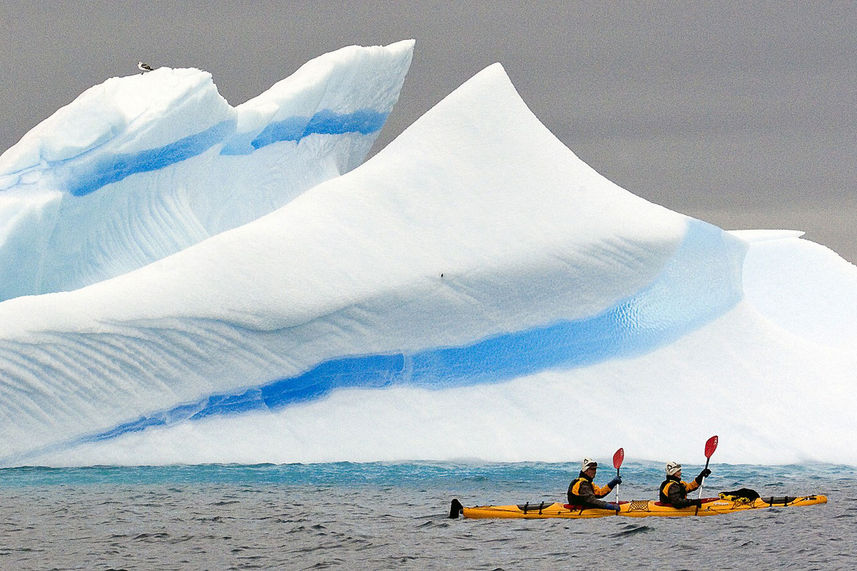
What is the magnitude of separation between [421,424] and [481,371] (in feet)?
2.75

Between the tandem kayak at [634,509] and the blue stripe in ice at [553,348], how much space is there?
8.00 feet

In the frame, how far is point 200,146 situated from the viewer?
1719 centimetres

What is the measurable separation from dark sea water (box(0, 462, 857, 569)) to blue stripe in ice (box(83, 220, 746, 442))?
73 centimetres

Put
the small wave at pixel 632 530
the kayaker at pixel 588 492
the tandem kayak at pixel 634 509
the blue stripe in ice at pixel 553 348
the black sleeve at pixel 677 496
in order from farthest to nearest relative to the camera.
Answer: the blue stripe in ice at pixel 553 348 → the black sleeve at pixel 677 496 → the kayaker at pixel 588 492 → the tandem kayak at pixel 634 509 → the small wave at pixel 632 530

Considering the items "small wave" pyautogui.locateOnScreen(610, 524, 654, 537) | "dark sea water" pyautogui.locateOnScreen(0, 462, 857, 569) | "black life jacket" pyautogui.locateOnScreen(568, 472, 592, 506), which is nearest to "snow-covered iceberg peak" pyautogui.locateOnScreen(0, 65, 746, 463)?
"dark sea water" pyautogui.locateOnScreen(0, 462, 857, 569)

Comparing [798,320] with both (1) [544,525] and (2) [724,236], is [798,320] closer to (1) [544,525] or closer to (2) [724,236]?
(2) [724,236]

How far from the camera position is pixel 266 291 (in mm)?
14133

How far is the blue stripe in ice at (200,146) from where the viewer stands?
52.3 feet

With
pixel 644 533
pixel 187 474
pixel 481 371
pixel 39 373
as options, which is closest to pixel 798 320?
pixel 481 371

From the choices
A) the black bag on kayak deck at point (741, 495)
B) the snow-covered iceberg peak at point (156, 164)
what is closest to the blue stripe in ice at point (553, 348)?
the black bag on kayak deck at point (741, 495)

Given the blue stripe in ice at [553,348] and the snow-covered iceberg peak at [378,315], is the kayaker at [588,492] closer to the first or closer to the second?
Answer: the snow-covered iceberg peak at [378,315]

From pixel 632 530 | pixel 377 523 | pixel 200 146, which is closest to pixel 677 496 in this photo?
pixel 632 530

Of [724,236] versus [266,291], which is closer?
[266,291]

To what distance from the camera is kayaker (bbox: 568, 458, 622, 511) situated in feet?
40.2
